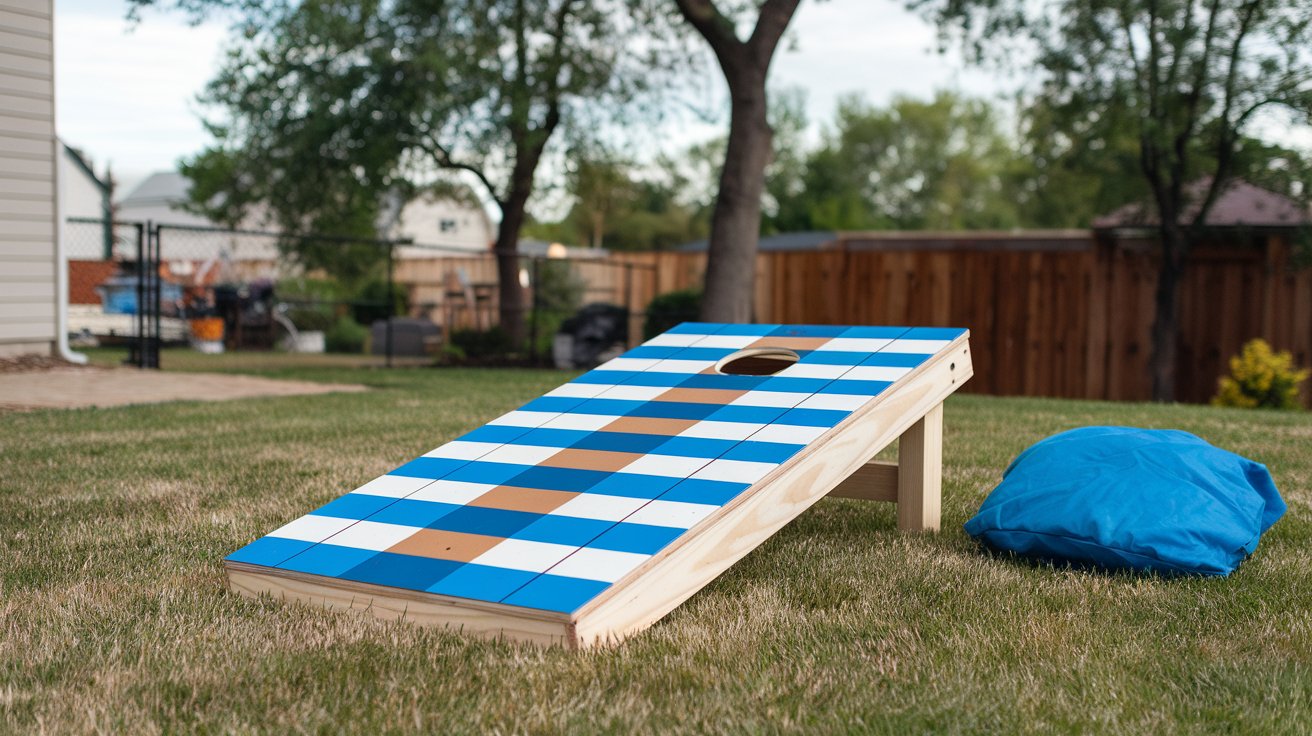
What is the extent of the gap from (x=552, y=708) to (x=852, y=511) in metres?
2.41

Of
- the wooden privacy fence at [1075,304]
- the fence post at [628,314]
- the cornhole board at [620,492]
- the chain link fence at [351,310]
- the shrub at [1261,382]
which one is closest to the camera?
the cornhole board at [620,492]

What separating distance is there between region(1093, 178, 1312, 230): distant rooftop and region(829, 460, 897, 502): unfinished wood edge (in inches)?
412

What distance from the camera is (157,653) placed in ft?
7.64

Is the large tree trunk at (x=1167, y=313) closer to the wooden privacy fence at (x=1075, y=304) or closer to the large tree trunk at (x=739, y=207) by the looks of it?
the wooden privacy fence at (x=1075, y=304)

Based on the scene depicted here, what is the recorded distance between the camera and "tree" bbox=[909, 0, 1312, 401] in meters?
11.6

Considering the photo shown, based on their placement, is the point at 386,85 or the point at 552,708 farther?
the point at 386,85

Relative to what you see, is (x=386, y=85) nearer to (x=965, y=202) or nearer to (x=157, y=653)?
(x=157, y=653)

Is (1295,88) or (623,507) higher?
(1295,88)

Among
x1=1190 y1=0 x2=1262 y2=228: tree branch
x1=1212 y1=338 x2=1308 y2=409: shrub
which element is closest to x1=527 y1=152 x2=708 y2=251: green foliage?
x1=1190 y1=0 x2=1262 y2=228: tree branch

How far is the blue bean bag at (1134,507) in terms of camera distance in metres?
3.10

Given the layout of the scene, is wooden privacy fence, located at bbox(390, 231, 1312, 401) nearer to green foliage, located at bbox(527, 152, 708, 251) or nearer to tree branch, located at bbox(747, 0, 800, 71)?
tree branch, located at bbox(747, 0, 800, 71)

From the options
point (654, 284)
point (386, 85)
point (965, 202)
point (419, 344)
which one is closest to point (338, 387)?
point (386, 85)

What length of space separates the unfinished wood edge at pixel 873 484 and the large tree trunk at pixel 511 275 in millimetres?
11515

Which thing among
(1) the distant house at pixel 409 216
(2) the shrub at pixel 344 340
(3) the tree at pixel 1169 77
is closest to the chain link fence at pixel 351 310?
(2) the shrub at pixel 344 340
